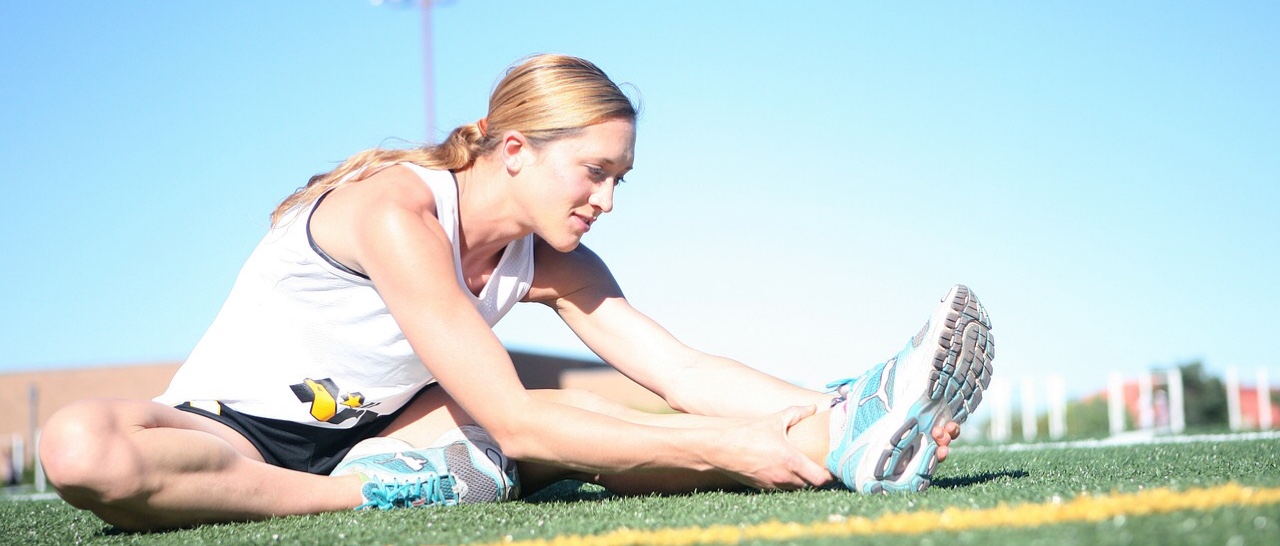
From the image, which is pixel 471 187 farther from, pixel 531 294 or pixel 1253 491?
pixel 1253 491

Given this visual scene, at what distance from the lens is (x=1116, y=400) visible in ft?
41.6

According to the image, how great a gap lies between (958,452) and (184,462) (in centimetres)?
365

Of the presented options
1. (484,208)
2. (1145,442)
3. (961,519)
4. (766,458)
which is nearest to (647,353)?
(484,208)

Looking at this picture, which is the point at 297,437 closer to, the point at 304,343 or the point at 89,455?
the point at 304,343

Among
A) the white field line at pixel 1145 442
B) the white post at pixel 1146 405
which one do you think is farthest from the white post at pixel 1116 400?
the white field line at pixel 1145 442

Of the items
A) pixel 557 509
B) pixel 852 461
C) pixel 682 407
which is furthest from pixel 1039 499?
pixel 682 407

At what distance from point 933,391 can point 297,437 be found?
1846mm

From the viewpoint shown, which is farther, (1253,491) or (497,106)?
(497,106)

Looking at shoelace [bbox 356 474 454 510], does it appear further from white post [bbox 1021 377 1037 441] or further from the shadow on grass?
white post [bbox 1021 377 1037 441]

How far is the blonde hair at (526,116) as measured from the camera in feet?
9.63

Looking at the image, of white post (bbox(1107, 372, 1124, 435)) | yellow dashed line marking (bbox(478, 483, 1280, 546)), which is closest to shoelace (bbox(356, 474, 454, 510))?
yellow dashed line marking (bbox(478, 483, 1280, 546))

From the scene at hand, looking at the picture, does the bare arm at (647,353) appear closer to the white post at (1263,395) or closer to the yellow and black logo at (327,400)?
the yellow and black logo at (327,400)

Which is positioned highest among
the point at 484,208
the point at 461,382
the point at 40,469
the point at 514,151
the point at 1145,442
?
the point at 514,151

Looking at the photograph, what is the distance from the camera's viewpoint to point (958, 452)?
503 cm
